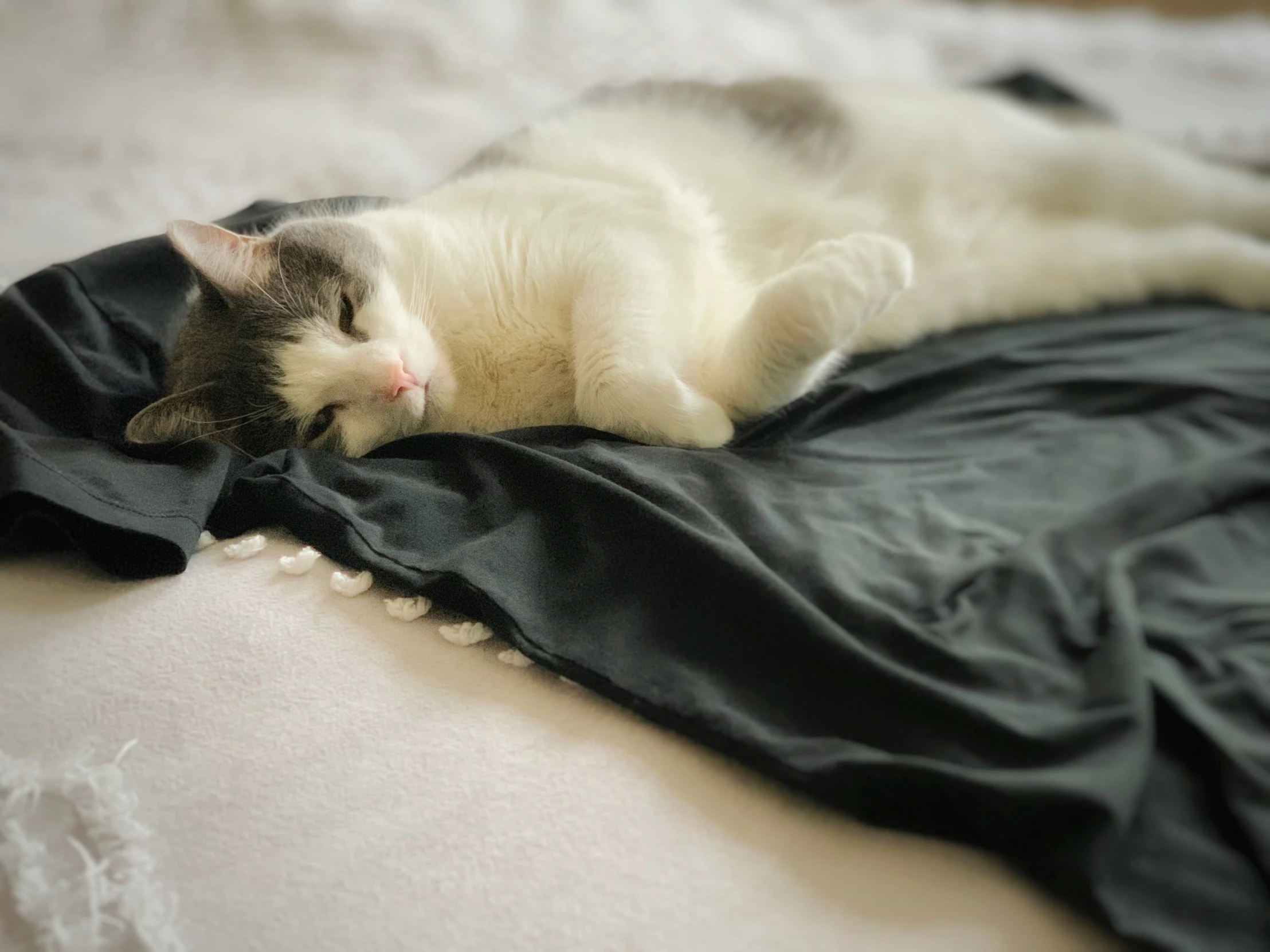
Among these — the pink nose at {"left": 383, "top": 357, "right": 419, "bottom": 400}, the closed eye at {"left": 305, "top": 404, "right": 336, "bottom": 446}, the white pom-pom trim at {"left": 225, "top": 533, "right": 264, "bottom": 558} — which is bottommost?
the white pom-pom trim at {"left": 225, "top": 533, "right": 264, "bottom": 558}

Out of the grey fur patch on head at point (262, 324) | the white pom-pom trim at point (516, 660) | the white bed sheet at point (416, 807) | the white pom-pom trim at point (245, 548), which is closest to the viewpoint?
the white bed sheet at point (416, 807)

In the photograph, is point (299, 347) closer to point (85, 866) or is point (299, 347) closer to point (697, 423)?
point (697, 423)

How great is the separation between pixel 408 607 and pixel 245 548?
24 centimetres

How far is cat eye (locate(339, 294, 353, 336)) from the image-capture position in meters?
1.25

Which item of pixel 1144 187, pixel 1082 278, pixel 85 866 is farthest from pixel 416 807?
pixel 1144 187

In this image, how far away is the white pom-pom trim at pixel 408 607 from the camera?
92cm

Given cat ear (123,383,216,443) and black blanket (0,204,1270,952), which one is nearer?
black blanket (0,204,1270,952)

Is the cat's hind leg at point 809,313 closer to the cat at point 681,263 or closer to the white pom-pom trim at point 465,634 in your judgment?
the cat at point 681,263

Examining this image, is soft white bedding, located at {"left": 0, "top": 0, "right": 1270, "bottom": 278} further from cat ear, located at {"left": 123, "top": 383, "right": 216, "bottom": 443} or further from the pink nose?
the pink nose

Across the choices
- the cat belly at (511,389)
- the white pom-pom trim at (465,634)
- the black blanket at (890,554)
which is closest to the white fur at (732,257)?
the cat belly at (511,389)

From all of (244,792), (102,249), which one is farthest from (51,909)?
(102,249)

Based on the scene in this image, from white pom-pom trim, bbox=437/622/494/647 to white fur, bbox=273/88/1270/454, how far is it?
0.38 metres

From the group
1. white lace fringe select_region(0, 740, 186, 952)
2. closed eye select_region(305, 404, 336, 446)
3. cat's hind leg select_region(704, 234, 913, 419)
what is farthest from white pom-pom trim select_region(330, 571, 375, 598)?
cat's hind leg select_region(704, 234, 913, 419)

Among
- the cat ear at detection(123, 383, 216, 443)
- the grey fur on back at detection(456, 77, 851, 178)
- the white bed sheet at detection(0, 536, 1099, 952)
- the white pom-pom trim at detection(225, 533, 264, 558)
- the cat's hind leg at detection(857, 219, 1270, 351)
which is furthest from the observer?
the grey fur on back at detection(456, 77, 851, 178)
